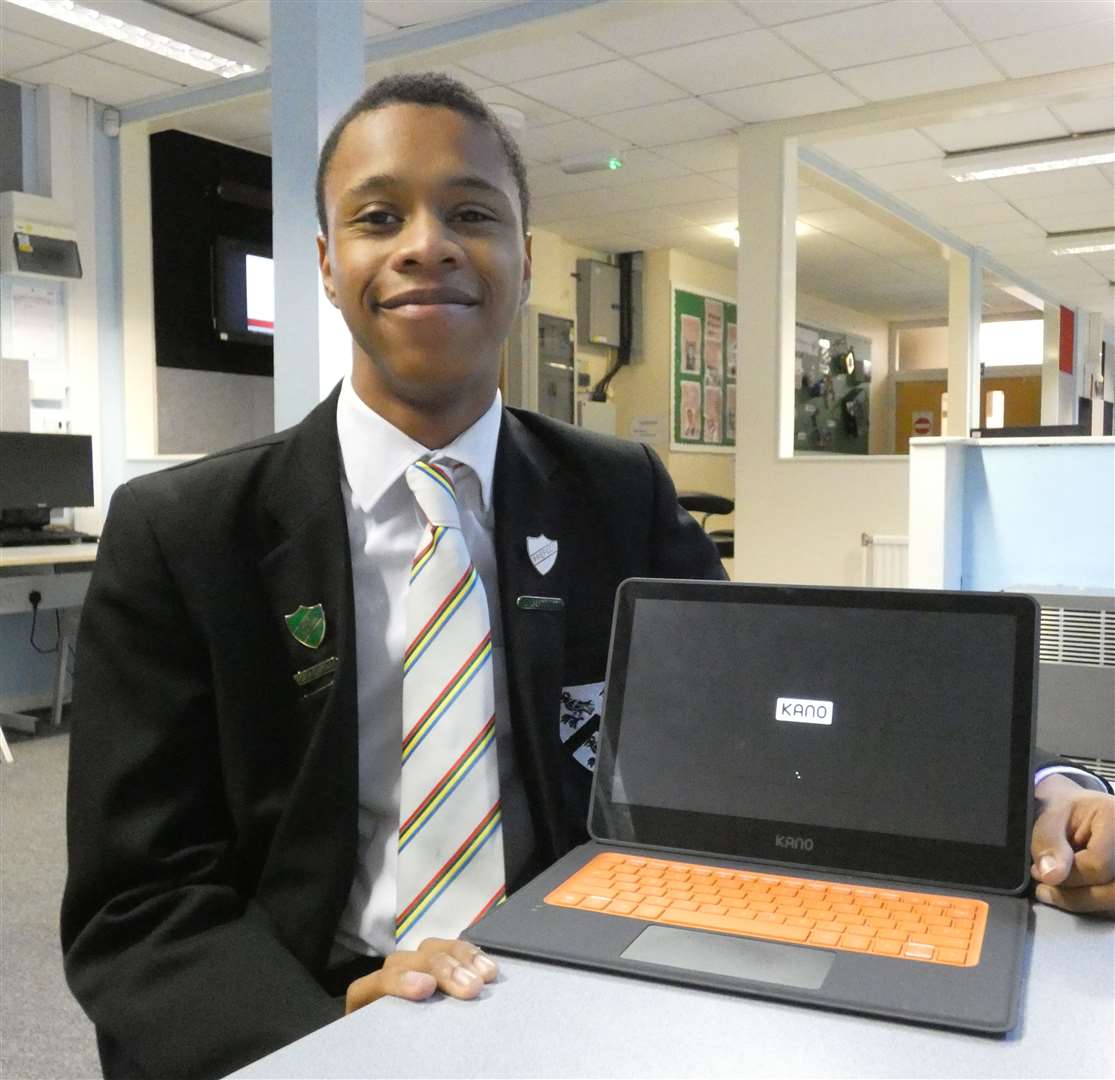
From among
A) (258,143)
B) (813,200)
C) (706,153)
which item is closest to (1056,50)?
(706,153)

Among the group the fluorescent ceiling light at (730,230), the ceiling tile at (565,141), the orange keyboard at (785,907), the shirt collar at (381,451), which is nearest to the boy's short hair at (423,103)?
the shirt collar at (381,451)

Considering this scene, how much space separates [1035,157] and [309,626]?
20.7ft

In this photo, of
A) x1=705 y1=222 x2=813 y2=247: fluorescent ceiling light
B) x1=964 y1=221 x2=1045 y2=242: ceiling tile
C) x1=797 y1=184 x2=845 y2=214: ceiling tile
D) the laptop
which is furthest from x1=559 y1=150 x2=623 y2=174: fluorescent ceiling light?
the laptop

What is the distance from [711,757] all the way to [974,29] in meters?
4.43

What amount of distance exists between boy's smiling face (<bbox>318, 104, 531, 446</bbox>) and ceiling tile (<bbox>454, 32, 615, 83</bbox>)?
145 inches

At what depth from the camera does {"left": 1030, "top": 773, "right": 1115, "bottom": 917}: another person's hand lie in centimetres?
68

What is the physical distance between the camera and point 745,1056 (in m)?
0.52

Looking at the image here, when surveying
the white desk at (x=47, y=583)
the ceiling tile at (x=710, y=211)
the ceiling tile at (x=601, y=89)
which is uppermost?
the ceiling tile at (x=601, y=89)

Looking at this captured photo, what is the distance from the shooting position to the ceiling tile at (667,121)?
5.24 metres

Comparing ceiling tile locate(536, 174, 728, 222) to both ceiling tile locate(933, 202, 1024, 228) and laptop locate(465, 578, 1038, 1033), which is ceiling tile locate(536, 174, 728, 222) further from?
laptop locate(465, 578, 1038, 1033)

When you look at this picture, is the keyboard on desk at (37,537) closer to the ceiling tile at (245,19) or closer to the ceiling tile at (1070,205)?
the ceiling tile at (245,19)

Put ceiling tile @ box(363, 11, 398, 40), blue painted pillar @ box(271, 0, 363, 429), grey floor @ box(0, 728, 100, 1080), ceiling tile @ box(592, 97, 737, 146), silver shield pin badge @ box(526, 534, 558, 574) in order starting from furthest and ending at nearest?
ceiling tile @ box(592, 97, 737, 146) → ceiling tile @ box(363, 11, 398, 40) → blue painted pillar @ box(271, 0, 363, 429) → grey floor @ box(0, 728, 100, 1080) → silver shield pin badge @ box(526, 534, 558, 574)

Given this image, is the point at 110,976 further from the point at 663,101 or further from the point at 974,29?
the point at 663,101

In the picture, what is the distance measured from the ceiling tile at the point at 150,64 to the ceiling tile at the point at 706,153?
233 cm
